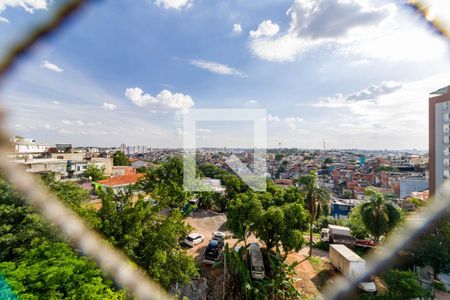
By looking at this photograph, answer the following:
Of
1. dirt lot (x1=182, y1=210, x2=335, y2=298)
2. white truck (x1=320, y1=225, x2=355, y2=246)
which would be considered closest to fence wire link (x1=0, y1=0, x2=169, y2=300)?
dirt lot (x1=182, y1=210, x2=335, y2=298)

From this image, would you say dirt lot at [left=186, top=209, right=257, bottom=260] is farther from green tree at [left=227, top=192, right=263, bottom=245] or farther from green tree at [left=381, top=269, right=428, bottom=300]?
green tree at [left=381, top=269, right=428, bottom=300]

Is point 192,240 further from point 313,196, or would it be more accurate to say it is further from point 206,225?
point 313,196

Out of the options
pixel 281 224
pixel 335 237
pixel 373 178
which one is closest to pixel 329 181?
pixel 373 178

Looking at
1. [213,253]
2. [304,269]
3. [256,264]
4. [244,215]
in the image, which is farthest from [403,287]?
[213,253]

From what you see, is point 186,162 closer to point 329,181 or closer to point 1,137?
point 1,137

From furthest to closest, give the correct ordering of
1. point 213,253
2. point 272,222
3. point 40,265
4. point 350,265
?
point 213,253, point 350,265, point 272,222, point 40,265
